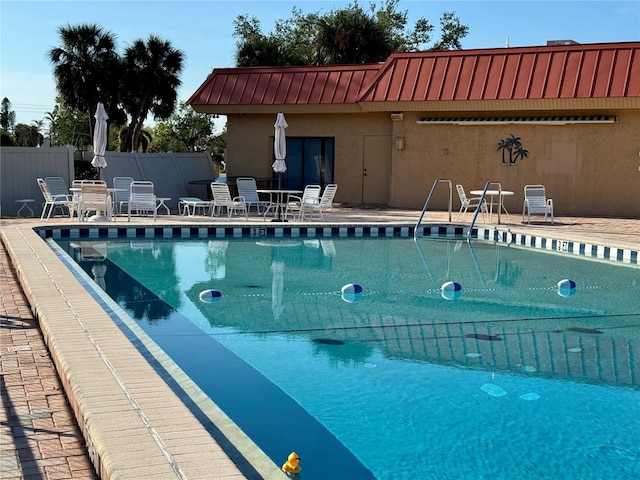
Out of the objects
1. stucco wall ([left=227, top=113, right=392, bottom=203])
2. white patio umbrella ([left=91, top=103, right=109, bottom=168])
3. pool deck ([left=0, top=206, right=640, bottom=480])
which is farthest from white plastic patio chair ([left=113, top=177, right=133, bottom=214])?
pool deck ([left=0, top=206, right=640, bottom=480])

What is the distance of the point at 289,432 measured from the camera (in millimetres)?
4473

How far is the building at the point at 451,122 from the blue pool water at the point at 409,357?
672 centimetres

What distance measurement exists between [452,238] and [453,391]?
9.12 metres

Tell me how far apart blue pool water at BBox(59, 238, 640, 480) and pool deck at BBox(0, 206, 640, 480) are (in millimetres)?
583

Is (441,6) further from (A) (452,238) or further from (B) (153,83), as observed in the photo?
(A) (452,238)

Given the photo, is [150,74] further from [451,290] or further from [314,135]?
[451,290]

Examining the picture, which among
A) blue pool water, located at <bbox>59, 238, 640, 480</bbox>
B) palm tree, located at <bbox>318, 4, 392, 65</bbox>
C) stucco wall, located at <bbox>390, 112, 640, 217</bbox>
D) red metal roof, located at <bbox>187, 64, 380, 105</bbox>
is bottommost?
blue pool water, located at <bbox>59, 238, 640, 480</bbox>

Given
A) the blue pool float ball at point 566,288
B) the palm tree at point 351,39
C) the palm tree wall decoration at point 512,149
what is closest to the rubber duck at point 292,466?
the blue pool float ball at point 566,288

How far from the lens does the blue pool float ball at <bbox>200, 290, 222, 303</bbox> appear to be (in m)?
8.20

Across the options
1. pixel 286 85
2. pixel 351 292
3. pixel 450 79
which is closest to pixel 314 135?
pixel 286 85

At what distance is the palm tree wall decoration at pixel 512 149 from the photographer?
17922 millimetres

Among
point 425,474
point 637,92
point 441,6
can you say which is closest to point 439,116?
point 637,92

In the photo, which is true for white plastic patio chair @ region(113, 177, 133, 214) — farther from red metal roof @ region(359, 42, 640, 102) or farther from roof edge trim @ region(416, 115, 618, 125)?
roof edge trim @ region(416, 115, 618, 125)

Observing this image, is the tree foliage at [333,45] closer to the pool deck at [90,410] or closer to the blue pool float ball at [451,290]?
the blue pool float ball at [451,290]
